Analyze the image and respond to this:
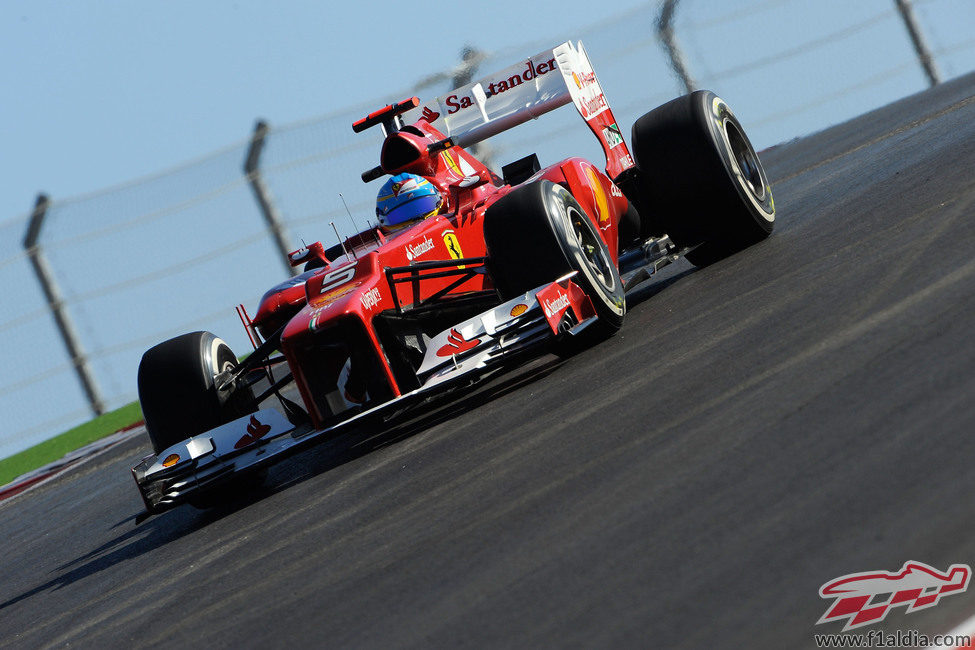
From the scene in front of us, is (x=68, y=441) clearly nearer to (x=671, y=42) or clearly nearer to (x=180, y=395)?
A: (x=180, y=395)

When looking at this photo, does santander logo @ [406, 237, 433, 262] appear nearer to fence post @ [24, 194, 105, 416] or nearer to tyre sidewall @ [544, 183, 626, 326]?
tyre sidewall @ [544, 183, 626, 326]

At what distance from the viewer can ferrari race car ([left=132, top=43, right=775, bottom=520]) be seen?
6.43 meters

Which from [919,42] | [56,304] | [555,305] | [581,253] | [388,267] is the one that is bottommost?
[555,305]

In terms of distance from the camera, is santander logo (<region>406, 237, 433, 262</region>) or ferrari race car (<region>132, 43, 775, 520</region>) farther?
santander logo (<region>406, 237, 433, 262</region>)

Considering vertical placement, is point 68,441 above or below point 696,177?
above

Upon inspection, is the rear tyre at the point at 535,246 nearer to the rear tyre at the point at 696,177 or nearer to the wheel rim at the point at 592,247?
the wheel rim at the point at 592,247

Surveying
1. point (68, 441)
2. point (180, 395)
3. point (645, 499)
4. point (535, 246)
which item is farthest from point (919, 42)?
point (645, 499)

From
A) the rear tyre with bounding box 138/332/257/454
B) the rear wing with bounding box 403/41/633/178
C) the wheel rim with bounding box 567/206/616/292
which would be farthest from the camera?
the rear wing with bounding box 403/41/633/178

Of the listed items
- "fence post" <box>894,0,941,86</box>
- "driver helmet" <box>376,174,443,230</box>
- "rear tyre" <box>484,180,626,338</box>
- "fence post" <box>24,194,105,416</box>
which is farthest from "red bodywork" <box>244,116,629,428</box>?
"fence post" <box>894,0,941,86</box>

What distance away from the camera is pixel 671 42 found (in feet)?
61.0

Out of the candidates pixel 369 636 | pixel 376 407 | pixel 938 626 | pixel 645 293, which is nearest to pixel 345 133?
pixel 645 293

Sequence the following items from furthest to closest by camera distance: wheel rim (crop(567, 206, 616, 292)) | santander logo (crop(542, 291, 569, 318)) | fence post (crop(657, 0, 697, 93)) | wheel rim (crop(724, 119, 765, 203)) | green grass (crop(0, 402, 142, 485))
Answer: fence post (crop(657, 0, 697, 93)), green grass (crop(0, 402, 142, 485)), wheel rim (crop(724, 119, 765, 203)), wheel rim (crop(567, 206, 616, 292)), santander logo (crop(542, 291, 569, 318))

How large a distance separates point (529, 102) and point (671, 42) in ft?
33.3

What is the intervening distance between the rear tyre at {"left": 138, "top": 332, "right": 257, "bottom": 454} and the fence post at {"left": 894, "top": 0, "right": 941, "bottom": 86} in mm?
15067
